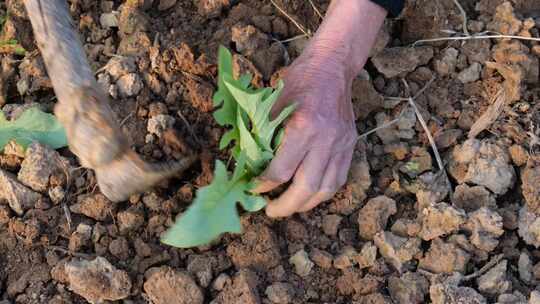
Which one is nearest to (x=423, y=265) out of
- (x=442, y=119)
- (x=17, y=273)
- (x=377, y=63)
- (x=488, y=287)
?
(x=488, y=287)

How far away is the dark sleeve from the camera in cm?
190

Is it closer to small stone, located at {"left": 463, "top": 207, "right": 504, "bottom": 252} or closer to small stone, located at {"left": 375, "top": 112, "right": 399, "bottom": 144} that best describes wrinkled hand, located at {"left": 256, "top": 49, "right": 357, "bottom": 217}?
small stone, located at {"left": 375, "top": 112, "right": 399, "bottom": 144}

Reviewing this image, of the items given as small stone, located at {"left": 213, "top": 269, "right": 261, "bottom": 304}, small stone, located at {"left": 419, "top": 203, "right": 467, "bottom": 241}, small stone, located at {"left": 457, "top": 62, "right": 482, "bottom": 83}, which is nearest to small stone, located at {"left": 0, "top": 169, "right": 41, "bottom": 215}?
small stone, located at {"left": 213, "top": 269, "right": 261, "bottom": 304}

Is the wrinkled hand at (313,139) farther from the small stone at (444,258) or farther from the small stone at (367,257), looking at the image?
the small stone at (444,258)

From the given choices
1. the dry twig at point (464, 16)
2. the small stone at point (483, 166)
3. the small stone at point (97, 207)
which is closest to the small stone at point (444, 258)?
the small stone at point (483, 166)

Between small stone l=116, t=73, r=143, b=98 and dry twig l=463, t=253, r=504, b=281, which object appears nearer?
dry twig l=463, t=253, r=504, b=281

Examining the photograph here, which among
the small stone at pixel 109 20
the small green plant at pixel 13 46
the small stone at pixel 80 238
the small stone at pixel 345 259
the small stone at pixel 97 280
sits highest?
the small green plant at pixel 13 46

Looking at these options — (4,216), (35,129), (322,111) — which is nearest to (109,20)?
(35,129)

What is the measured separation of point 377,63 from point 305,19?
10.7 inches

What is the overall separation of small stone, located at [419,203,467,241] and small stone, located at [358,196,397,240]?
0.10 metres

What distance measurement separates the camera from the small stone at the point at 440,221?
5.88 feet

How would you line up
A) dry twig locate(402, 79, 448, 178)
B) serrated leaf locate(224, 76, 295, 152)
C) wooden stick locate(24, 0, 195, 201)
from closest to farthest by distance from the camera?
1. wooden stick locate(24, 0, 195, 201)
2. serrated leaf locate(224, 76, 295, 152)
3. dry twig locate(402, 79, 448, 178)

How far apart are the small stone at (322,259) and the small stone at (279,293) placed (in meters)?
0.11

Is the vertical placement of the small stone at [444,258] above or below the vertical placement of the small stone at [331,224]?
below
